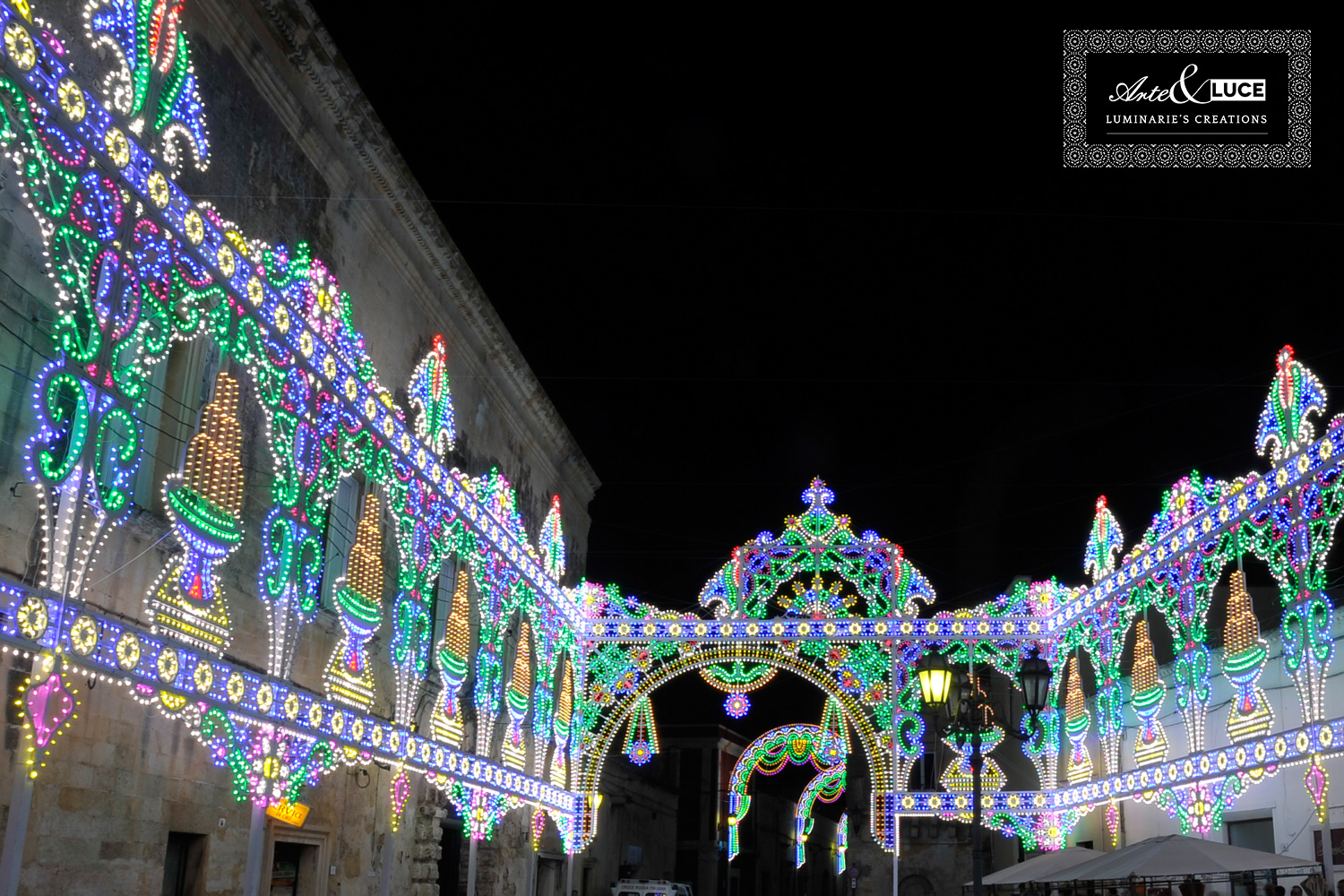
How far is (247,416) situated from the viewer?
1225 cm

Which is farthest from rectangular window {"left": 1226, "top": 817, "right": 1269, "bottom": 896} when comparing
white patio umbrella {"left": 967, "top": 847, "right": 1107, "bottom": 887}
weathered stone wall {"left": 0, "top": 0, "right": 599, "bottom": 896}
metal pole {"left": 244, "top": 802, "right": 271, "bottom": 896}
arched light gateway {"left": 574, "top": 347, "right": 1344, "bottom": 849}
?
metal pole {"left": 244, "top": 802, "right": 271, "bottom": 896}

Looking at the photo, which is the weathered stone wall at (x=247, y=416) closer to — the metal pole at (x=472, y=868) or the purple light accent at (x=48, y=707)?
the purple light accent at (x=48, y=707)

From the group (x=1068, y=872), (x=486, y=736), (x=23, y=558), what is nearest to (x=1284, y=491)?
(x=1068, y=872)

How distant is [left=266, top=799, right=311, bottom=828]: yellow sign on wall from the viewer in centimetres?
1264

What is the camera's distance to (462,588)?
52.1 ft

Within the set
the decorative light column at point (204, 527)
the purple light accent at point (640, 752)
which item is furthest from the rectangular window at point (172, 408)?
the purple light accent at point (640, 752)

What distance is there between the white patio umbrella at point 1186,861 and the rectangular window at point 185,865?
325 inches

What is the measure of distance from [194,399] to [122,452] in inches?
131

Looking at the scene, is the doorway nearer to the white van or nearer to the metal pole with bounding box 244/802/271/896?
the metal pole with bounding box 244/802/271/896

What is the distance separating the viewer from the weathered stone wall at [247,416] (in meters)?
8.98

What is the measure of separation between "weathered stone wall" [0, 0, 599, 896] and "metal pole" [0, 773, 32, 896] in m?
0.23

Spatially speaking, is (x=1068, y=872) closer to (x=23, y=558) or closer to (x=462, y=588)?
(x=462, y=588)

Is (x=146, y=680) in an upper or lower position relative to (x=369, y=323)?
lower

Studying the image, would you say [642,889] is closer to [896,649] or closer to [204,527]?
[896,649]
